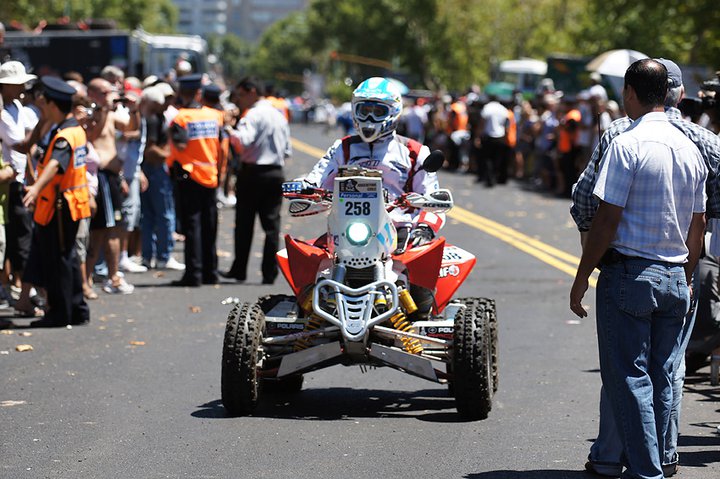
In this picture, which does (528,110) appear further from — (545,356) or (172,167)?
(545,356)

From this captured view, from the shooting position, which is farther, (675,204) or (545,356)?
(545,356)

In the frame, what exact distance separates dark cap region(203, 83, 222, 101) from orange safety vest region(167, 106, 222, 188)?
325mm

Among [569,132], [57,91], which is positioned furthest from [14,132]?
[569,132]

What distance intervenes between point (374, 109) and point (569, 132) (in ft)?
57.5

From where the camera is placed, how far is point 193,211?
1474 cm

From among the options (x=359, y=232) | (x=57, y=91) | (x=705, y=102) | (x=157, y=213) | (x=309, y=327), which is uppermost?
(x=705, y=102)

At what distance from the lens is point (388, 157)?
360 inches

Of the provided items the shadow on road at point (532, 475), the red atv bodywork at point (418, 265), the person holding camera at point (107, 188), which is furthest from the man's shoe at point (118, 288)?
the shadow on road at point (532, 475)

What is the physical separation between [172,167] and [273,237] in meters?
1.30

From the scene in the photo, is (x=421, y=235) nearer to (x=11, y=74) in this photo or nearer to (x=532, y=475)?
(x=532, y=475)

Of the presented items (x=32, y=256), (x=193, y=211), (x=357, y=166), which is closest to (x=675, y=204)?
(x=357, y=166)

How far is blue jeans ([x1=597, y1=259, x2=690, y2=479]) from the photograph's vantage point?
245 inches

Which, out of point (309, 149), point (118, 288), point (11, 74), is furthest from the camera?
point (309, 149)

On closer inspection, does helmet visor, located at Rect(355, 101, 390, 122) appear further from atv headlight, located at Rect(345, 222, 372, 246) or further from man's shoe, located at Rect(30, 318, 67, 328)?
man's shoe, located at Rect(30, 318, 67, 328)
